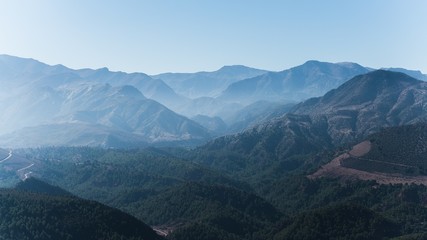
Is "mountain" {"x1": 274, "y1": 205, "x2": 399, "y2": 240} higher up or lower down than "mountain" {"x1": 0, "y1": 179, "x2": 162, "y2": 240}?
lower down

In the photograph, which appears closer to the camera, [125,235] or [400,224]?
[125,235]

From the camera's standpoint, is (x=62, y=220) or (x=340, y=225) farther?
(x=340, y=225)

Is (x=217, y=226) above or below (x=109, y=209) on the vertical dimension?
below

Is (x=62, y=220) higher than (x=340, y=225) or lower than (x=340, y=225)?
higher

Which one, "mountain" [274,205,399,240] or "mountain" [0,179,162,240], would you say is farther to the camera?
"mountain" [274,205,399,240]

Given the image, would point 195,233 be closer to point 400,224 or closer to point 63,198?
point 63,198

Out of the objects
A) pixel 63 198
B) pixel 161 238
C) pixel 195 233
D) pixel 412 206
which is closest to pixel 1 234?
pixel 63 198

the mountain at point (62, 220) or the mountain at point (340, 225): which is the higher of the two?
the mountain at point (62, 220)

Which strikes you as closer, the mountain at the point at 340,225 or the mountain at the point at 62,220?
the mountain at the point at 62,220
